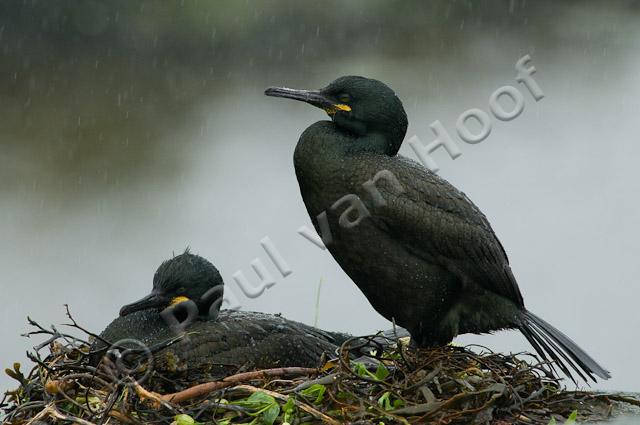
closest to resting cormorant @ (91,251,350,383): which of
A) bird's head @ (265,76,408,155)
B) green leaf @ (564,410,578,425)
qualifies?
bird's head @ (265,76,408,155)

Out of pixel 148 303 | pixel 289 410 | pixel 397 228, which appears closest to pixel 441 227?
pixel 397 228

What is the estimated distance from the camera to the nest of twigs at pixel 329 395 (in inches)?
148

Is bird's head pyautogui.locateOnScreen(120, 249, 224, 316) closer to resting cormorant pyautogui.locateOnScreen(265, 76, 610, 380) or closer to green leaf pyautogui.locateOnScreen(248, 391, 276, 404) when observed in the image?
resting cormorant pyautogui.locateOnScreen(265, 76, 610, 380)

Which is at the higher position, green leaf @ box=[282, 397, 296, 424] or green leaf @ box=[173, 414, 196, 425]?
green leaf @ box=[173, 414, 196, 425]

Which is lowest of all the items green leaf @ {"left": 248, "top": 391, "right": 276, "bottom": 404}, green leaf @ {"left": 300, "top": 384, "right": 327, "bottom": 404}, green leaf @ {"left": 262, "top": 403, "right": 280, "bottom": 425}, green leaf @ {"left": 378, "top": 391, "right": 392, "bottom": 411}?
green leaf @ {"left": 378, "top": 391, "right": 392, "bottom": 411}

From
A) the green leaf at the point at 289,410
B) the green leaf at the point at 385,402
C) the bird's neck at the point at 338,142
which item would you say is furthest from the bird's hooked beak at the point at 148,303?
the green leaf at the point at 385,402

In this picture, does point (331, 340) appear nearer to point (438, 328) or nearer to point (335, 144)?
point (438, 328)

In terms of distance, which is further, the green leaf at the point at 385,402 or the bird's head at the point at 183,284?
the bird's head at the point at 183,284

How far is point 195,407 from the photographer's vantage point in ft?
12.6

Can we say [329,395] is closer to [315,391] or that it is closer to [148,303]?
[315,391]

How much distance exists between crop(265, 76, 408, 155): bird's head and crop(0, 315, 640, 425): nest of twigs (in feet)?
3.34

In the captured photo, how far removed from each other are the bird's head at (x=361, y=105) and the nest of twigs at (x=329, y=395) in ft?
3.34

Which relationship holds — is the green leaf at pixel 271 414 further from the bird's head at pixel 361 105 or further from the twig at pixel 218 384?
the bird's head at pixel 361 105

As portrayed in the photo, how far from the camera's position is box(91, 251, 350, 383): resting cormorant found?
4418 mm
